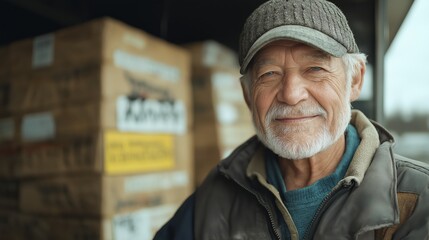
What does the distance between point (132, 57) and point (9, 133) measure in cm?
79

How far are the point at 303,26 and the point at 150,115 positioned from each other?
1.09 metres

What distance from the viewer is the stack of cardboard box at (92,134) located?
168 centimetres

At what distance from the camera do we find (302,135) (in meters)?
1.01

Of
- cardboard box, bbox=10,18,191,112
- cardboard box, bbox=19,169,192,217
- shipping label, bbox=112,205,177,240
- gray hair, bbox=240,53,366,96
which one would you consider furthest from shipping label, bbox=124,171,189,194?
gray hair, bbox=240,53,366,96

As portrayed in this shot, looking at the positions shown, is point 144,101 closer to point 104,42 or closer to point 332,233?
point 104,42

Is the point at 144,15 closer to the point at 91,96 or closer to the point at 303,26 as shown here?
the point at 91,96

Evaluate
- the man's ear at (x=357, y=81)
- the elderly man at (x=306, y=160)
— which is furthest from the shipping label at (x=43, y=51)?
the man's ear at (x=357, y=81)

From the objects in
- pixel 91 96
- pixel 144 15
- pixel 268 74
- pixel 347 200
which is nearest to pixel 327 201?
pixel 347 200

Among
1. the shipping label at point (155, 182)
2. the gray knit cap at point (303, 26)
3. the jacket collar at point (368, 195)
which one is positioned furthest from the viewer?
the shipping label at point (155, 182)

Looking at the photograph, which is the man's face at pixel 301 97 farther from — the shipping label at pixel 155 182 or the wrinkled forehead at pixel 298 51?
the shipping label at pixel 155 182

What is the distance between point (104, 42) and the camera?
1.69m

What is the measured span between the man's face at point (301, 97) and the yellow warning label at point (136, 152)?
2.86 ft

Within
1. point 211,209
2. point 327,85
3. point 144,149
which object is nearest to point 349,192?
point 327,85

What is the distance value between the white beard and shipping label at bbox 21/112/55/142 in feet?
3.98
